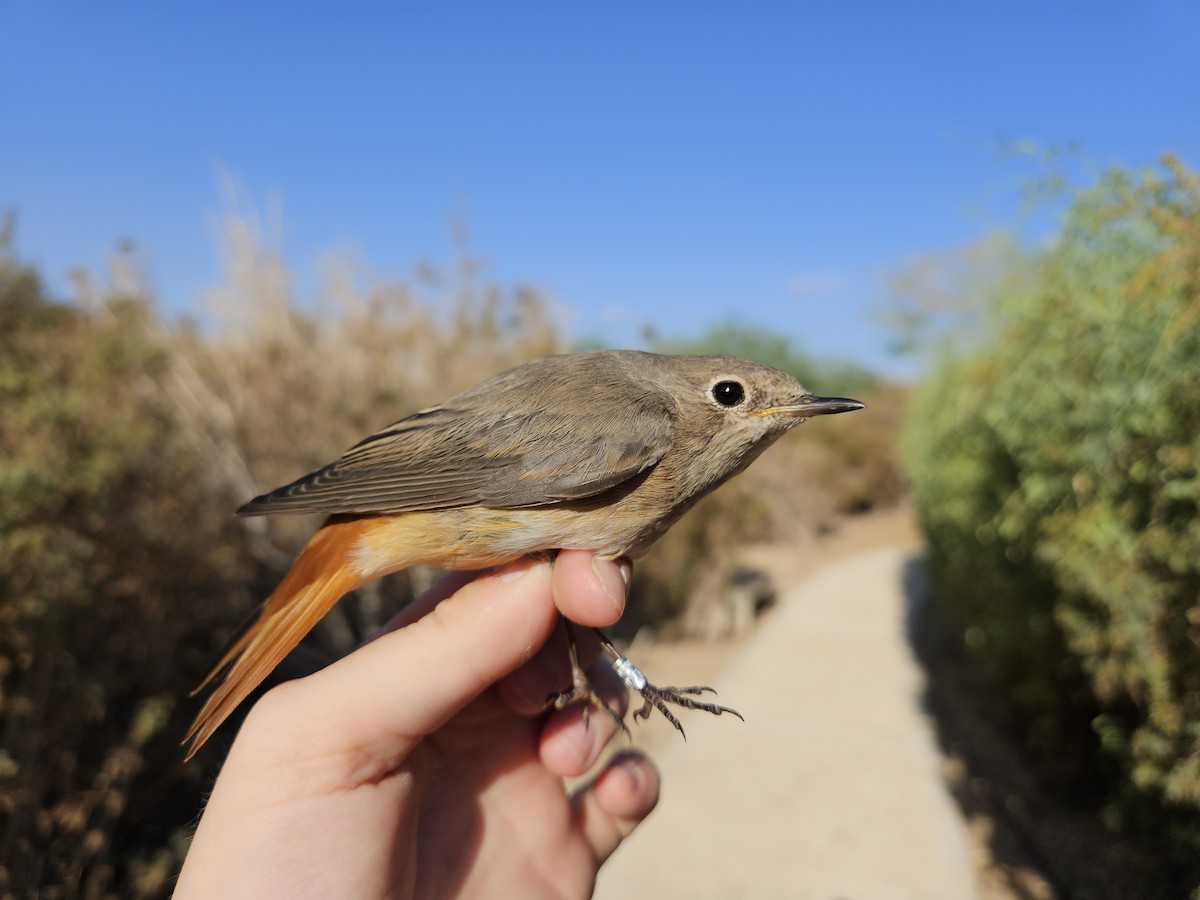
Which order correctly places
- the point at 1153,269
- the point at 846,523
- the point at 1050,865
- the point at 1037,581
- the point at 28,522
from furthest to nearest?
1. the point at 846,523
2. the point at 1037,581
3. the point at 28,522
4. the point at 1050,865
5. the point at 1153,269

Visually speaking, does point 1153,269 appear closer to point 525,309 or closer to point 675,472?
point 675,472

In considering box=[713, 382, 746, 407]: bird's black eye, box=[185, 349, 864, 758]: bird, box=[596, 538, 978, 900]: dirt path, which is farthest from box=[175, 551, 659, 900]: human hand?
box=[596, 538, 978, 900]: dirt path

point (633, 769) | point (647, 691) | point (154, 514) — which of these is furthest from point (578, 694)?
point (154, 514)

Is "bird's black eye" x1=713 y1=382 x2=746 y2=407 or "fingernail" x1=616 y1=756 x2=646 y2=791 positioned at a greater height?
"bird's black eye" x1=713 y1=382 x2=746 y2=407

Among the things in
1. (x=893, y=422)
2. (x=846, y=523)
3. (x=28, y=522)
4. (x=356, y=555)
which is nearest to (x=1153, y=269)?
(x=356, y=555)

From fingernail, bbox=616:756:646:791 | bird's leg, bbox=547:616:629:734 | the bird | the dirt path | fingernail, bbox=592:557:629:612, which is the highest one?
the bird

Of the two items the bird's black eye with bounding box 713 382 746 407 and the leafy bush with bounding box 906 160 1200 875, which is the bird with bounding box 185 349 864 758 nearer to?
the bird's black eye with bounding box 713 382 746 407

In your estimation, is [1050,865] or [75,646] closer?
[1050,865]

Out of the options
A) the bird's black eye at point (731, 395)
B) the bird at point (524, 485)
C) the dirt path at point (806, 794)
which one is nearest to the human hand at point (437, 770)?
the bird at point (524, 485)
